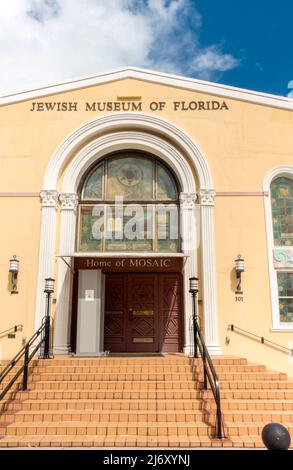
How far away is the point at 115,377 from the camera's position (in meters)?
8.15

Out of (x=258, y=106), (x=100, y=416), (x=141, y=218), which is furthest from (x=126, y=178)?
(x=100, y=416)

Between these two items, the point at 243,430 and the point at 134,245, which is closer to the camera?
the point at 243,430

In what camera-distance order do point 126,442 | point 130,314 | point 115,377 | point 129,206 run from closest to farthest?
point 126,442, point 115,377, point 130,314, point 129,206

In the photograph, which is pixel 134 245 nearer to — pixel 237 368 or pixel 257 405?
pixel 237 368

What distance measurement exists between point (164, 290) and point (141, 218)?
2101 millimetres

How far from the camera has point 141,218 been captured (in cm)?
1144

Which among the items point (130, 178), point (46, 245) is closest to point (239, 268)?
point (130, 178)

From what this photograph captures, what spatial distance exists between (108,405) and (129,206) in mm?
5731

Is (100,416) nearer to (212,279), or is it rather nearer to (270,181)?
(212,279)

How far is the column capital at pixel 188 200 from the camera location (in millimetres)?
11172

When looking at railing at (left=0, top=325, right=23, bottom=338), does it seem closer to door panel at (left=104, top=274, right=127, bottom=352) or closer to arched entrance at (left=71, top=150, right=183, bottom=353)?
arched entrance at (left=71, top=150, right=183, bottom=353)

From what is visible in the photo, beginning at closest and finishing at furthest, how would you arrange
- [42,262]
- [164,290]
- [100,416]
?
1. [100,416]
2. [42,262]
3. [164,290]

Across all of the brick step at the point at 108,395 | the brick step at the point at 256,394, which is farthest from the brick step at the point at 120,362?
the brick step at the point at 256,394

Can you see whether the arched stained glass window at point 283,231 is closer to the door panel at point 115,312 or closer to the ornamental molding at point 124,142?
the ornamental molding at point 124,142
